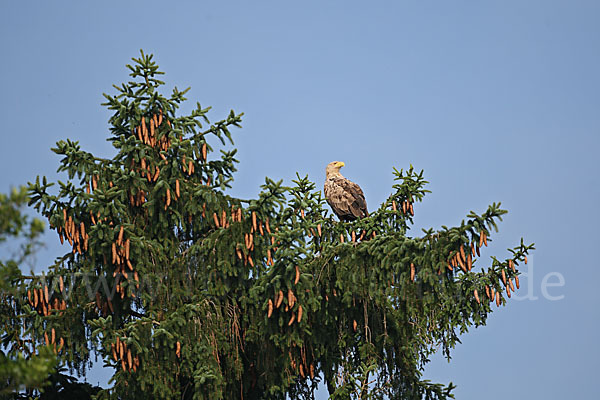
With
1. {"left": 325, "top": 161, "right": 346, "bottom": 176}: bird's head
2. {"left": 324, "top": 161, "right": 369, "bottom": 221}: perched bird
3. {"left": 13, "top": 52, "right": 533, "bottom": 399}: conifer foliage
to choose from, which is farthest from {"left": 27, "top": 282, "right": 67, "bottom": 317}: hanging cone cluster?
{"left": 325, "top": 161, "right": 346, "bottom": 176}: bird's head

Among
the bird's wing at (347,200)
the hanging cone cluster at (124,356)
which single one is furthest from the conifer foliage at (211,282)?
the bird's wing at (347,200)

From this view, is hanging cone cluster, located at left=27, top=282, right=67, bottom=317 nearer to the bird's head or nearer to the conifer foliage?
the conifer foliage

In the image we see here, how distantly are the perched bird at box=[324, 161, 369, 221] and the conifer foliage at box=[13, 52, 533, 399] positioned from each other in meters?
3.27

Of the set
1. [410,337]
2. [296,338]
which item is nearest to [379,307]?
[410,337]

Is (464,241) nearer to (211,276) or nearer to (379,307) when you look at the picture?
(379,307)

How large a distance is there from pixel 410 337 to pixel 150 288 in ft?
12.6

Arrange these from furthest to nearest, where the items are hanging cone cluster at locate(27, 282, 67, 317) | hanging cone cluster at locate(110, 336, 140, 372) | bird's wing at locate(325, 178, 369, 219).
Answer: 1. bird's wing at locate(325, 178, 369, 219)
2. hanging cone cluster at locate(27, 282, 67, 317)
3. hanging cone cluster at locate(110, 336, 140, 372)

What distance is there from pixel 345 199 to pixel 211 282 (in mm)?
4942

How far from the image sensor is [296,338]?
37.8 ft

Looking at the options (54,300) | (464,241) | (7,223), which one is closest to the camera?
(7,223)

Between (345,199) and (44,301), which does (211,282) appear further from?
(345,199)

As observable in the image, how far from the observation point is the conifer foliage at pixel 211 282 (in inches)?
446

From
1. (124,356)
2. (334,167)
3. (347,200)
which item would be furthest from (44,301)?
(334,167)

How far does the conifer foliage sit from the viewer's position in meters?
11.3
